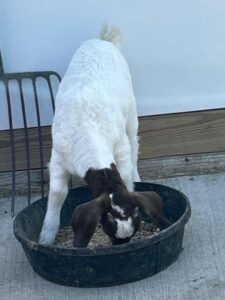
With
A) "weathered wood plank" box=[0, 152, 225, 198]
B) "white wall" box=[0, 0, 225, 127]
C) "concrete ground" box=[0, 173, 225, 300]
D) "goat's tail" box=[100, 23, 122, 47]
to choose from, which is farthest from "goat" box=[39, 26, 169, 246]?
"weathered wood plank" box=[0, 152, 225, 198]

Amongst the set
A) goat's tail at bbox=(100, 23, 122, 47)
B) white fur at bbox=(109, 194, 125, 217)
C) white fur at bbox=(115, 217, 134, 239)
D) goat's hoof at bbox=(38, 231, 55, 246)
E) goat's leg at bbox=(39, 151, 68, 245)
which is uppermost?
goat's tail at bbox=(100, 23, 122, 47)

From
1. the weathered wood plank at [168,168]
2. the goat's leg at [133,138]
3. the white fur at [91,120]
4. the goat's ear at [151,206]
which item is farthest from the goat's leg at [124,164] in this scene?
the weathered wood plank at [168,168]

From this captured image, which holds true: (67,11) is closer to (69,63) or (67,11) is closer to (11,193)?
(69,63)

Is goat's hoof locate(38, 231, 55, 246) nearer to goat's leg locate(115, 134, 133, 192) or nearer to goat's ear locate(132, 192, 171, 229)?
goat's leg locate(115, 134, 133, 192)

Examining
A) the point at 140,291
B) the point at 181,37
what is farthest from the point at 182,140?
the point at 140,291

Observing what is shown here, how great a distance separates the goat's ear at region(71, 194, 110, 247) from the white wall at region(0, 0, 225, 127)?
1.75 m

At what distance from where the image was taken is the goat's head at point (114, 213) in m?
4.26

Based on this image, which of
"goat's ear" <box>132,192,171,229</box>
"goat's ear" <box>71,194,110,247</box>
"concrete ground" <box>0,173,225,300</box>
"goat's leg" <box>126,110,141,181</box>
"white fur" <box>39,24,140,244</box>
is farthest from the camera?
"goat's leg" <box>126,110,141,181</box>

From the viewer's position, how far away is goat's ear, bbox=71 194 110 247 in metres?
4.25

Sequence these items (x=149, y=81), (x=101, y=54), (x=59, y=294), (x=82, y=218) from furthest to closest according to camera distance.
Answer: (x=149, y=81)
(x=101, y=54)
(x=59, y=294)
(x=82, y=218)

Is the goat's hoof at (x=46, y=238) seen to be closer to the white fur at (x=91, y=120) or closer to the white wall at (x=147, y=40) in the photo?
the white fur at (x=91, y=120)

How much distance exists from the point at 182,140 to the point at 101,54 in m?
1.00

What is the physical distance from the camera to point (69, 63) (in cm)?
576

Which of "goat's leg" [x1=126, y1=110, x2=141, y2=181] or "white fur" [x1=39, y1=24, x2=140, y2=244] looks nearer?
"white fur" [x1=39, y1=24, x2=140, y2=244]
